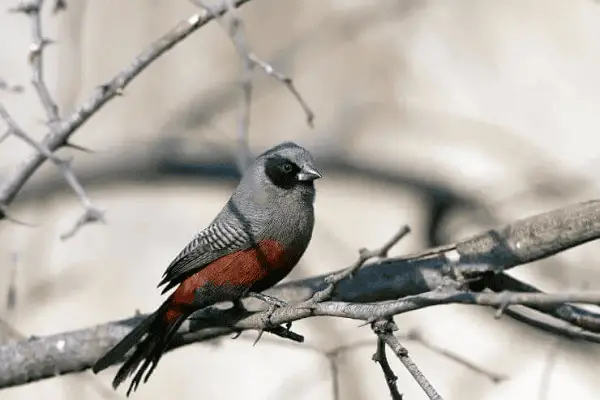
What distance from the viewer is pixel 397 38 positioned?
7578 millimetres

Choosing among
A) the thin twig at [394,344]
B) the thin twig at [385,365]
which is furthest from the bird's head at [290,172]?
the thin twig at [394,344]

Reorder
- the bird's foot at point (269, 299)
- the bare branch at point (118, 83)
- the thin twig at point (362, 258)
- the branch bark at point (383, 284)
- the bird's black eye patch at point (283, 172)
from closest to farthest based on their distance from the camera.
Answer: the thin twig at point (362, 258) < the bird's foot at point (269, 299) < the branch bark at point (383, 284) < the bare branch at point (118, 83) < the bird's black eye patch at point (283, 172)

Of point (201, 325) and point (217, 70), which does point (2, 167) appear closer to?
point (217, 70)

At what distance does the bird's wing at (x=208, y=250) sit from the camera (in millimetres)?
4344

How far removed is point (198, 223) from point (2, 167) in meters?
1.60

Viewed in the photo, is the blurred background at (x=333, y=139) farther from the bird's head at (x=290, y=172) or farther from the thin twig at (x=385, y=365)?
the thin twig at (x=385, y=365)

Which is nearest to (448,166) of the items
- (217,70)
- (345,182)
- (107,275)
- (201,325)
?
(345,182)

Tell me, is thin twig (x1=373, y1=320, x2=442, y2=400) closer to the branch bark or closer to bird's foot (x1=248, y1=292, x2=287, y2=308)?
the branch bark

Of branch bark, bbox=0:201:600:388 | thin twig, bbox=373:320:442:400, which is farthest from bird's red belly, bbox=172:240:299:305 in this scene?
thin twig, bbox=373:320:442:400

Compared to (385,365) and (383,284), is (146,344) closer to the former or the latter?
(383,284)

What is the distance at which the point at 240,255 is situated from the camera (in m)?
4.30

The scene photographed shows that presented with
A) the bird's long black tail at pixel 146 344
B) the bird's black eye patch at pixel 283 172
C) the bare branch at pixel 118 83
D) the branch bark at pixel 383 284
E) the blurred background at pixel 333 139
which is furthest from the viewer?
the blurred background at pixel 333 139

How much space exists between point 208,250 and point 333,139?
3.10m

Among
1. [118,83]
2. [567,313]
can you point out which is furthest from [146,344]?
[567,313]
